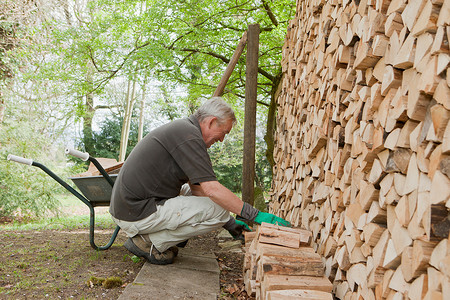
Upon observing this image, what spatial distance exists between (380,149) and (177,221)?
4.99 feet

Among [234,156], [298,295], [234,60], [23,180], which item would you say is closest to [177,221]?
[298,295]

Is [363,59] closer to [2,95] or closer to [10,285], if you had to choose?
[10,285]

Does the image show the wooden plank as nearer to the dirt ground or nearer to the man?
the dirt ground

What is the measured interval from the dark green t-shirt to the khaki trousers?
2.7 inches

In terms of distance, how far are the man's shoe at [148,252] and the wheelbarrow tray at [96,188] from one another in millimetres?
545

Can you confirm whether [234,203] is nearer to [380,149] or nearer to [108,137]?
[380,149]

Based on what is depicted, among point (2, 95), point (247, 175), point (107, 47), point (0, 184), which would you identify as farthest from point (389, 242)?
point (2, 95)

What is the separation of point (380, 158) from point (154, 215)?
5.25ft

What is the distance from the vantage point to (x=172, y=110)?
14.2m

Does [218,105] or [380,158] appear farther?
[218,105]

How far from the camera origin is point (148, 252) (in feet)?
8.77

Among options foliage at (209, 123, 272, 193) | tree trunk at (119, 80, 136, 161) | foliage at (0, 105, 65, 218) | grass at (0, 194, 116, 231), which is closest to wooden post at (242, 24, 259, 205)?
grass at (0, 194, 116, 231)

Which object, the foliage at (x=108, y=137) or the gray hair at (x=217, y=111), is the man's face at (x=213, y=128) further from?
the foliage at (x=108, y=137)

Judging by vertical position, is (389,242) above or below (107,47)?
below
